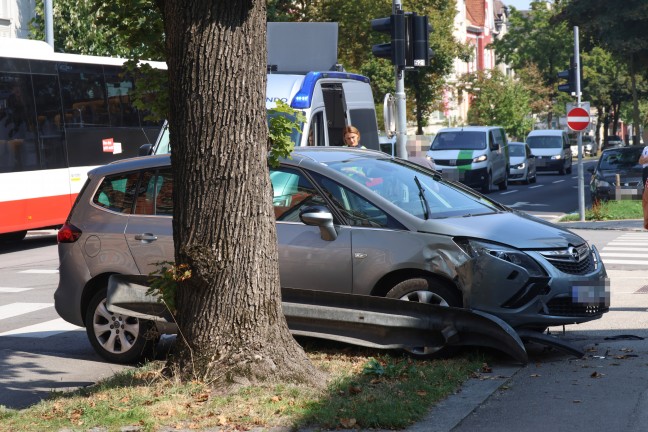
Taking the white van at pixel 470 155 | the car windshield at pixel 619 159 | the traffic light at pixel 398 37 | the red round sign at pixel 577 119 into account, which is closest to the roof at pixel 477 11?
the white van at pixel 470 155

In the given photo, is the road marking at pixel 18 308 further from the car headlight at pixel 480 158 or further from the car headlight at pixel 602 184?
the car headlight at pixel 480 158

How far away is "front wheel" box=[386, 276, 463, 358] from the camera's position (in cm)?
845

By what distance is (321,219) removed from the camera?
8.61m

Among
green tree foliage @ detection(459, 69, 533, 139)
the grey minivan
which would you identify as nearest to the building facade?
green tree foliage @ detection(459, 69, 533, 139)

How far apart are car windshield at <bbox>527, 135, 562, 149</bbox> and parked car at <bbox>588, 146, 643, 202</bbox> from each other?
837 inches

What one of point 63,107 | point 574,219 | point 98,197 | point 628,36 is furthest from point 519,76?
point 98,197

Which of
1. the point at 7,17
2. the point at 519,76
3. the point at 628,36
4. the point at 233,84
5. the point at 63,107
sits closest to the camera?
the point at 233,84

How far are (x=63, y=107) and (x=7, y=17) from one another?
18.8m

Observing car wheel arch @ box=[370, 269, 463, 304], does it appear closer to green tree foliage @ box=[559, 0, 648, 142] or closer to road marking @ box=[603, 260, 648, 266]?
road marking @ box=[603, 260, 648, 266]

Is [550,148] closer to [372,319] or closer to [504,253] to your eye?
[504,253]

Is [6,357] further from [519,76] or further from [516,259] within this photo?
[519,76]

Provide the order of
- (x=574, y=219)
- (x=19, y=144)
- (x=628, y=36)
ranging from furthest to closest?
(x=628, y=36) → (x=574, y=219) → (x=19, y=144)

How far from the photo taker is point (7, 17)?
38438 millimetres

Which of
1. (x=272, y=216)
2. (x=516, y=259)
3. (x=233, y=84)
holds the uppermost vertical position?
(x=233, y=84)
